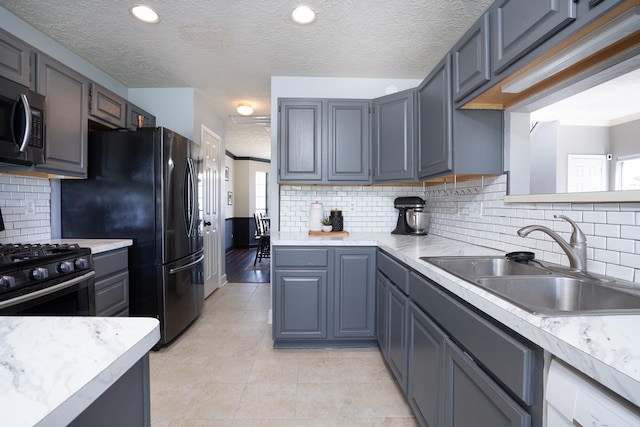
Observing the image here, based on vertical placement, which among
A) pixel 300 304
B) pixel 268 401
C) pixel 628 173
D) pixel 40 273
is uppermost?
pixel 628 173

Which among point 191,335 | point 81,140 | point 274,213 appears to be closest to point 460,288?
point 274,213

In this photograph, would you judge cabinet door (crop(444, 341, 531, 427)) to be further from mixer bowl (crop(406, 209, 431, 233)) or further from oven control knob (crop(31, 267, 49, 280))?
oven control knob (crop(31, 267, 49, 280))

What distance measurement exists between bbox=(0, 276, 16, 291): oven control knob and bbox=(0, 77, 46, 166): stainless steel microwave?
67 centimetres

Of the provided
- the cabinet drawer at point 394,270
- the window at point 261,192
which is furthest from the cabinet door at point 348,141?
the window at point 261,192

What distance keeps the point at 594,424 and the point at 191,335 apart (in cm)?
285

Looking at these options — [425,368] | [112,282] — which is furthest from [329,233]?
[112,282]

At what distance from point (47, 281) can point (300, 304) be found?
5.18 feet

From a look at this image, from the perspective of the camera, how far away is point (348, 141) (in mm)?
2703

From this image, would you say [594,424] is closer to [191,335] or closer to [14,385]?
[14,385]

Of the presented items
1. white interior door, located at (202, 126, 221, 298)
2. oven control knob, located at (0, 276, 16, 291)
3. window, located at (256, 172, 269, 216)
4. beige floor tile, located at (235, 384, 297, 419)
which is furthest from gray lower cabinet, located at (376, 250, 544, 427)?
window, located at (256, 172, 269, 216)

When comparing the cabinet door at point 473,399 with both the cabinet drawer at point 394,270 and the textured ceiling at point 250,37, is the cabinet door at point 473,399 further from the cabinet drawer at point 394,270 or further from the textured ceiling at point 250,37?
the textured ceiling at point 250,37

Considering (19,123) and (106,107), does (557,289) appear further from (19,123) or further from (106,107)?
(106,107)

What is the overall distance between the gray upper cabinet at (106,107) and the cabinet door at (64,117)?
73 millimetres

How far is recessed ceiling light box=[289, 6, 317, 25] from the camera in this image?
6.58 feet
